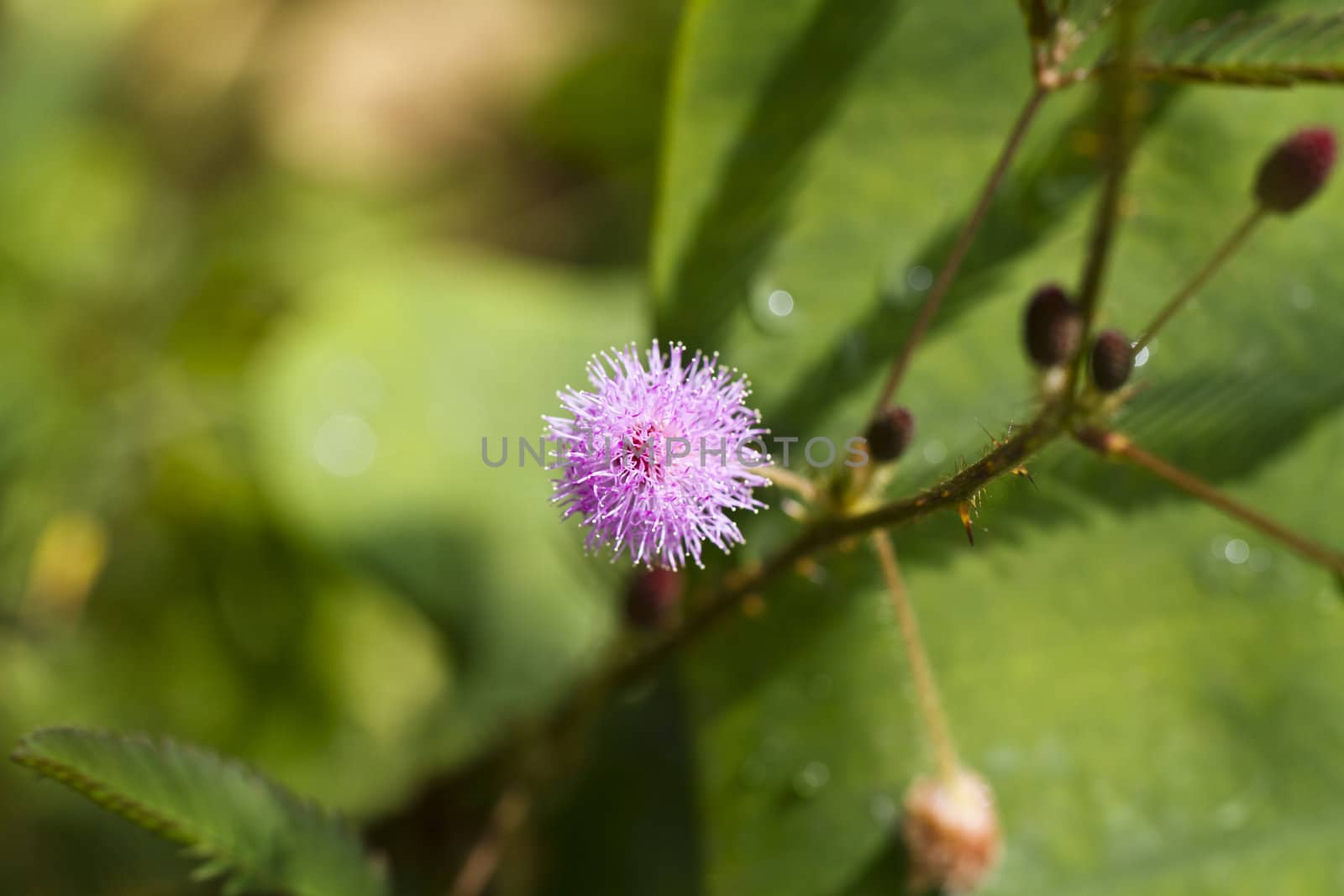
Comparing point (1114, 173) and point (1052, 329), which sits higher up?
point (1114, 173)

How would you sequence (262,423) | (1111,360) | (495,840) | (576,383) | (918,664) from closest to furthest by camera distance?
(1111,360)
(918,664)
(495,840)
(262,423)
(576,383)

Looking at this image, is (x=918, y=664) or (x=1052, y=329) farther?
(x=918, y=664)

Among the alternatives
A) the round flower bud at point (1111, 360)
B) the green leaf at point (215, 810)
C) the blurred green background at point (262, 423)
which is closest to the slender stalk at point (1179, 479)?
the round flower bud at point (1111, 360)

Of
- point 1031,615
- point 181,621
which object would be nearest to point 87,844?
point 181,621

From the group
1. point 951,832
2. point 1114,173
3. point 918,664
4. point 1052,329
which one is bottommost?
point 951,832

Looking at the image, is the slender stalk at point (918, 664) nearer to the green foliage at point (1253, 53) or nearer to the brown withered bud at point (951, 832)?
the brown withered bud at point (951, 832)

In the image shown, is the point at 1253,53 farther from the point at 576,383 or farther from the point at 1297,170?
the point at 576,383

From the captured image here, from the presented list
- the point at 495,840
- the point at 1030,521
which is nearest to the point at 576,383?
the point at 495,840

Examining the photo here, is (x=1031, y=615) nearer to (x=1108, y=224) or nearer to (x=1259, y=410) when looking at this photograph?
(x=1259, y=410)
